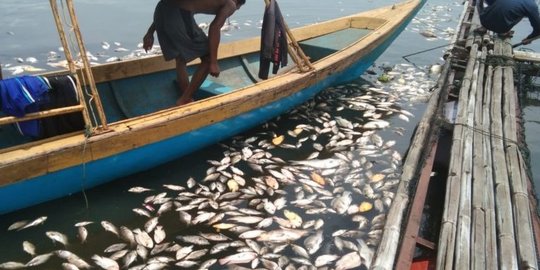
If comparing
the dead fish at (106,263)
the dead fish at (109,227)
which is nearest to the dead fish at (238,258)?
the dead fish at (106,263)

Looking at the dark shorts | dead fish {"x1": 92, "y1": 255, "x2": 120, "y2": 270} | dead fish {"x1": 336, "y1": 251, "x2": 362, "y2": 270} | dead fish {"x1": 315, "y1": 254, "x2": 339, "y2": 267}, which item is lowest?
dead fish {"x1": 336, "y1": 251, "x2": 362, "y2": 270}

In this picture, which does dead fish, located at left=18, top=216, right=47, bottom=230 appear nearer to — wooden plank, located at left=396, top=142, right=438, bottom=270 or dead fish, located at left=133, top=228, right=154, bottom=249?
dead fish, located at left=133, top=228, right=154, bottom=249

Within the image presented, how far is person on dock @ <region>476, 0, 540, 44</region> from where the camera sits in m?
7.88

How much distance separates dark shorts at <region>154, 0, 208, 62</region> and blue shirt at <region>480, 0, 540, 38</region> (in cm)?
643

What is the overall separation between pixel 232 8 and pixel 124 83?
175cm

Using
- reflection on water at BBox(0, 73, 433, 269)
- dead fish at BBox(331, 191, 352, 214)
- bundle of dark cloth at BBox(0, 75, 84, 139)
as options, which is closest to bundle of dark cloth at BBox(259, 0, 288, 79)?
reflection on water at BBox(0, 73, 433, 269)

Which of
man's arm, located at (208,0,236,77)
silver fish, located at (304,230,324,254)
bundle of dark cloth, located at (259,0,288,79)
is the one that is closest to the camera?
silver fish, located at (304,230,324,254)

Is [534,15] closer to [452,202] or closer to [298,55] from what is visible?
[298,55]

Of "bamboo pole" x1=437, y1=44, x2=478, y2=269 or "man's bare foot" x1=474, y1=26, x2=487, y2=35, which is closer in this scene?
"bamboo pole" x1=437, y1=44, x2=478, y2=269

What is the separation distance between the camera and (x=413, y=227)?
328 centimetres

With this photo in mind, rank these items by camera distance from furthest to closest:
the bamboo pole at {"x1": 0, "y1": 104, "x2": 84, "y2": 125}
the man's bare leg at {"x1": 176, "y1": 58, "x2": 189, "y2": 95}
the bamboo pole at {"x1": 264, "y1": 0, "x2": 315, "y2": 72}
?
1. the bamboo pole at {"x1": 264, "y1": 0, "x2": 315, "y2": 72}
2. the man's bare leg at {"x1": 176, "y1": 58, "x2": 189, "y2": 95}
3. the bamboo pole at {"x1": 0, "y1": 104, "x2": 84, "y2": 125}

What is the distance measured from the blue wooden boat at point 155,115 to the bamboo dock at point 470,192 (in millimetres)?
1772

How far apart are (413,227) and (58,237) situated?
3.24m

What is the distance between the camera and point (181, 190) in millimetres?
4566
